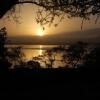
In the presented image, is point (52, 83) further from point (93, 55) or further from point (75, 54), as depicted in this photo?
point (75, 54)

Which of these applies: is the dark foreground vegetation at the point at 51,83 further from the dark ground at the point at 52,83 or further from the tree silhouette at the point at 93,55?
the tree silhouette at the point at 93,55

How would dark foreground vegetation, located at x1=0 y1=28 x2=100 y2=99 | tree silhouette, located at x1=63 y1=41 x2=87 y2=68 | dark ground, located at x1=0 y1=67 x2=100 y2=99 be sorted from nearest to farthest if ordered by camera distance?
1. dark ground, located at x1=0 y1=67 x2=100 y2=99
2. dark foreground vegetation, located at x1=0 y1=28 x2=100 y2=99
3. tree silhouette, located at x1=63 y1=41 x2=87 y2=68

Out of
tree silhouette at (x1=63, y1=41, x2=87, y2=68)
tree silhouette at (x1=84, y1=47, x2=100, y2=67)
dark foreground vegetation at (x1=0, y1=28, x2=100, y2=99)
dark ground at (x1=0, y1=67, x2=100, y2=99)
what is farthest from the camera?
tree silhouette at (x1=63, y1=41, x2=87, y2=68)

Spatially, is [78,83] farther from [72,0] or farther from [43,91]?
[72,0]

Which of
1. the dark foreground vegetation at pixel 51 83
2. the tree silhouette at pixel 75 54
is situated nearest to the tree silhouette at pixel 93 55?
the tree silhouette at pixel 75 54

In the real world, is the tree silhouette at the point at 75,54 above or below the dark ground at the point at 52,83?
below

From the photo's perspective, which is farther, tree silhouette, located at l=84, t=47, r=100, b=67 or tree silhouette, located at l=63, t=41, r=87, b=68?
tree silhouette, located at l=63, t=41, r=87, b=68

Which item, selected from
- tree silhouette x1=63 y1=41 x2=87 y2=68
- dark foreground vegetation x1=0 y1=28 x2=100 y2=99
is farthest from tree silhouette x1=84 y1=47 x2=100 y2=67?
dark foreground vegetation x1=0 y1=28 x2=100 y2=99

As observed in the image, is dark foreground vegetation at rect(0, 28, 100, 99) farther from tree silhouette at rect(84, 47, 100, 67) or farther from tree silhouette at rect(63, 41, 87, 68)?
tree silhouette at rect(63, 41, 87, 68)

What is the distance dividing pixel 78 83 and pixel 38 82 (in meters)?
1.34

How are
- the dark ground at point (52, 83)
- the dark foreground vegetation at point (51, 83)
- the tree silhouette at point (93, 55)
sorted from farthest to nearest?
1. the tree silhouette at point (93, 55)
2. the dark foreground vegetation at point (51, 83)
3. the dark ground at point (52, 83)

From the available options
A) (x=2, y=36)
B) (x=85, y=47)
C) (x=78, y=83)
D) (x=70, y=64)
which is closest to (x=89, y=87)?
(x=78, y=83)

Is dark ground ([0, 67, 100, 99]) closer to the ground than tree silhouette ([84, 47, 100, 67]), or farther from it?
farther from it

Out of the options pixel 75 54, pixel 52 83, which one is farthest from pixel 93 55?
pixel 52 83
